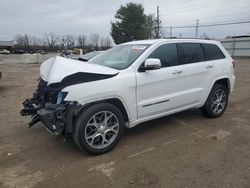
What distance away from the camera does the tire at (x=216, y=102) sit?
17.1 feet

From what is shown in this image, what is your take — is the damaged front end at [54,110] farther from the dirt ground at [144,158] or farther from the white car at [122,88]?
the dirt ground at [144,158]

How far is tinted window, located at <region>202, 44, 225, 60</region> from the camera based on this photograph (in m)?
5.12

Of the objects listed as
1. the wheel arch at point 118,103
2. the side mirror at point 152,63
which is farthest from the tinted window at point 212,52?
the wheel arch at point 118,103

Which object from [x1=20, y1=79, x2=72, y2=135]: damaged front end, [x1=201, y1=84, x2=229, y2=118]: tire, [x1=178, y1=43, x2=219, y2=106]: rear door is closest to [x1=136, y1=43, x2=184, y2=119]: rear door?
[x1=178, y1=43, x2=219, y2=106]: rear door

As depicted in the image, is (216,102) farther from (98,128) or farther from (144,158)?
(98,128)

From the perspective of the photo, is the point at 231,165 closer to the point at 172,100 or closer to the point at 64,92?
the point at 172,100

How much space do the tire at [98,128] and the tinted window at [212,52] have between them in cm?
258

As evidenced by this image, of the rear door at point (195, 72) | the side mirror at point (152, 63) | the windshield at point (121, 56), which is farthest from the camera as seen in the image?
the rear door at point (195, 72)

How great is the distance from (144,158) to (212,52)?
2.99m

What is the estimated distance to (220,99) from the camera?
5449 millimetres

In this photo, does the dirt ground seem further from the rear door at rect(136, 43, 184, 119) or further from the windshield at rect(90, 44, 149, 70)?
the windshield at rect(90, 44, 149, 70)

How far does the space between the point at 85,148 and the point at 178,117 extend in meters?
2.68

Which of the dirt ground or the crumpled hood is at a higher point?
the crumpled hood

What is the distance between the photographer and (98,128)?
365 cm
